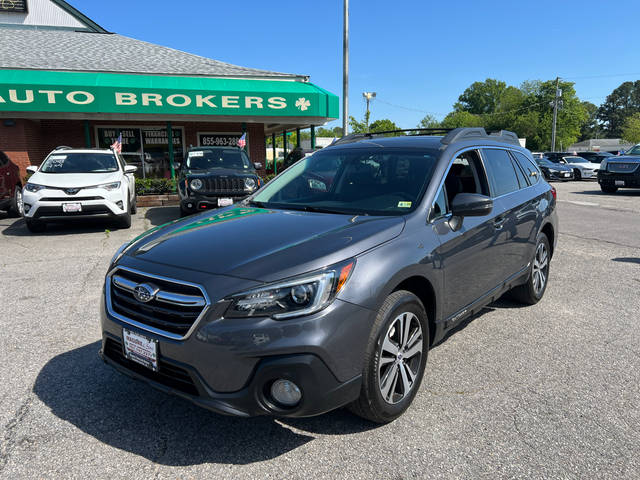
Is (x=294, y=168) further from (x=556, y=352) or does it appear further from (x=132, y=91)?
(x=132, y=91)

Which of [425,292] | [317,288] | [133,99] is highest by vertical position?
[133,99]

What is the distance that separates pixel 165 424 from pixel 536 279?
12.9 ft

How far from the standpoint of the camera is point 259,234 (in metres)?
2.93

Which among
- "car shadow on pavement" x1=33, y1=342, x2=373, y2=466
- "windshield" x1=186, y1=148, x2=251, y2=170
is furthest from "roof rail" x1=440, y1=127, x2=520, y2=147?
"windshield" x1=186, y1=148, x2=251, y2=170

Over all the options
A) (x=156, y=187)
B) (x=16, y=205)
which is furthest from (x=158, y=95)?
(x=16, y=205)

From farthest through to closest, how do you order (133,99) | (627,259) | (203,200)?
(133,99), (203,200), (627,259)

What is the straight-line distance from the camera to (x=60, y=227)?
1045 cm

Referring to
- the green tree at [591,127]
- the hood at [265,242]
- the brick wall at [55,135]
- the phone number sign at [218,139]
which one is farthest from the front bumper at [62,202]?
the green tree at [591,127]

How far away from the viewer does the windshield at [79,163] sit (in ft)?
32.9

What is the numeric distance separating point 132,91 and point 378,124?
5105 cm

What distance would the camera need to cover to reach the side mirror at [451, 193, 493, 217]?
3.25 m

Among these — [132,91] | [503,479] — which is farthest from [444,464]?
[132,91]

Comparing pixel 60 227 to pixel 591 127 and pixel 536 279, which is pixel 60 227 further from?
pixel 591 127

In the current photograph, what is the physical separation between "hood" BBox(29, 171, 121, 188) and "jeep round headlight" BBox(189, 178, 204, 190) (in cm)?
146
